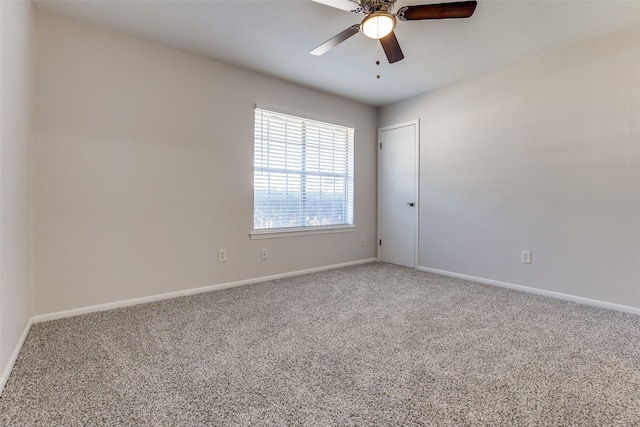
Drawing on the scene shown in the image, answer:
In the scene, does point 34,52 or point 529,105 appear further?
point 529,105

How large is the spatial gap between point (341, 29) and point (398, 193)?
2.39 m

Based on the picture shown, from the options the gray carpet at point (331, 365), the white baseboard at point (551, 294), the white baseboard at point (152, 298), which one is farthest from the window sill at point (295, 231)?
the white baseboard at point (551, 294)

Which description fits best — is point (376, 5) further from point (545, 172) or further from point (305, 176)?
point (545, 172)

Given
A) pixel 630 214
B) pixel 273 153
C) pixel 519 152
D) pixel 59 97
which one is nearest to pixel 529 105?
pixel 519 152

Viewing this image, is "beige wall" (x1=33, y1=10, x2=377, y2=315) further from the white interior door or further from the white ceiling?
the white interior door

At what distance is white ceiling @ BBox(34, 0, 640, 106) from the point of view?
2238 mm

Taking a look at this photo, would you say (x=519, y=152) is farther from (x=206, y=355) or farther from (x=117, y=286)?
(x=117, y=286)

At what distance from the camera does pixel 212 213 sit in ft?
10.2

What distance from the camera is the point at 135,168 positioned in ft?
8.75

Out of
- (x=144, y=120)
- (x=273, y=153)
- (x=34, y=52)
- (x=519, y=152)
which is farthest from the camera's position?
(x=273, y=153)

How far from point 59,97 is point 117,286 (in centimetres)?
157

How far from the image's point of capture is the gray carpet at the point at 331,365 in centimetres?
129

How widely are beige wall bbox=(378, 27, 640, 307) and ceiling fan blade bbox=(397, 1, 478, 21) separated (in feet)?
5.62

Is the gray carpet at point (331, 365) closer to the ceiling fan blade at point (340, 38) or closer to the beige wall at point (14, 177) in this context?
the beige wall at point (14, 177)
